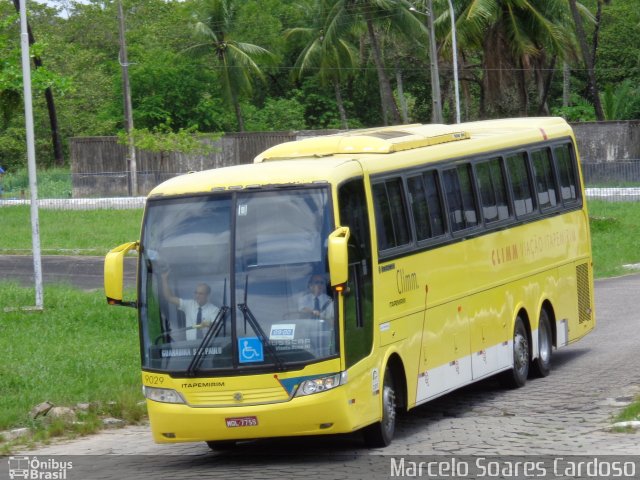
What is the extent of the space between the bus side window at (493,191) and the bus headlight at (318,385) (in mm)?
4853

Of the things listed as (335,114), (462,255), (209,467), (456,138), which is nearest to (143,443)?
(209,467)

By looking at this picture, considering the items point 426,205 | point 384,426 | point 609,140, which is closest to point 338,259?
point 384,426

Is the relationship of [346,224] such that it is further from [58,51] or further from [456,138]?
[58,51]

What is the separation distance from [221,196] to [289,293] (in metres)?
1.18

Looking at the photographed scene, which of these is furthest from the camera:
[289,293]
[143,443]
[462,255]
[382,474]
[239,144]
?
[239,144]

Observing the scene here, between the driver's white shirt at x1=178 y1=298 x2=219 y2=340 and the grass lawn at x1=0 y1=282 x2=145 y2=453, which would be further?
the grass lawn at x1=0 y1=282 x2=145 y2=453

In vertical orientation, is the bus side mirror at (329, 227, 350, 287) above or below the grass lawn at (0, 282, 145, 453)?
above

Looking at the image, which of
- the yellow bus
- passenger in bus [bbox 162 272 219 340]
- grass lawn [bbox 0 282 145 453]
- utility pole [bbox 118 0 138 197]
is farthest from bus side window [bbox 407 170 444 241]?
utility pole [bbox 118 0 138 197]

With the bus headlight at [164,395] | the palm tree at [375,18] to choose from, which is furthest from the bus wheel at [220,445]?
the palm tree at [375,18]

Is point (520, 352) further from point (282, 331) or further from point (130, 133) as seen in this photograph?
point (130, 133)

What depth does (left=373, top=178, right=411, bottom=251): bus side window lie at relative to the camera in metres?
12.6

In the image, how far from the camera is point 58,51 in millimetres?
76312

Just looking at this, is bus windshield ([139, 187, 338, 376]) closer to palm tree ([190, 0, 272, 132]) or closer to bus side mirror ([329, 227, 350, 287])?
bus side mirror ([329, 227, 350, 287])

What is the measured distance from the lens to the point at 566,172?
1828cm
